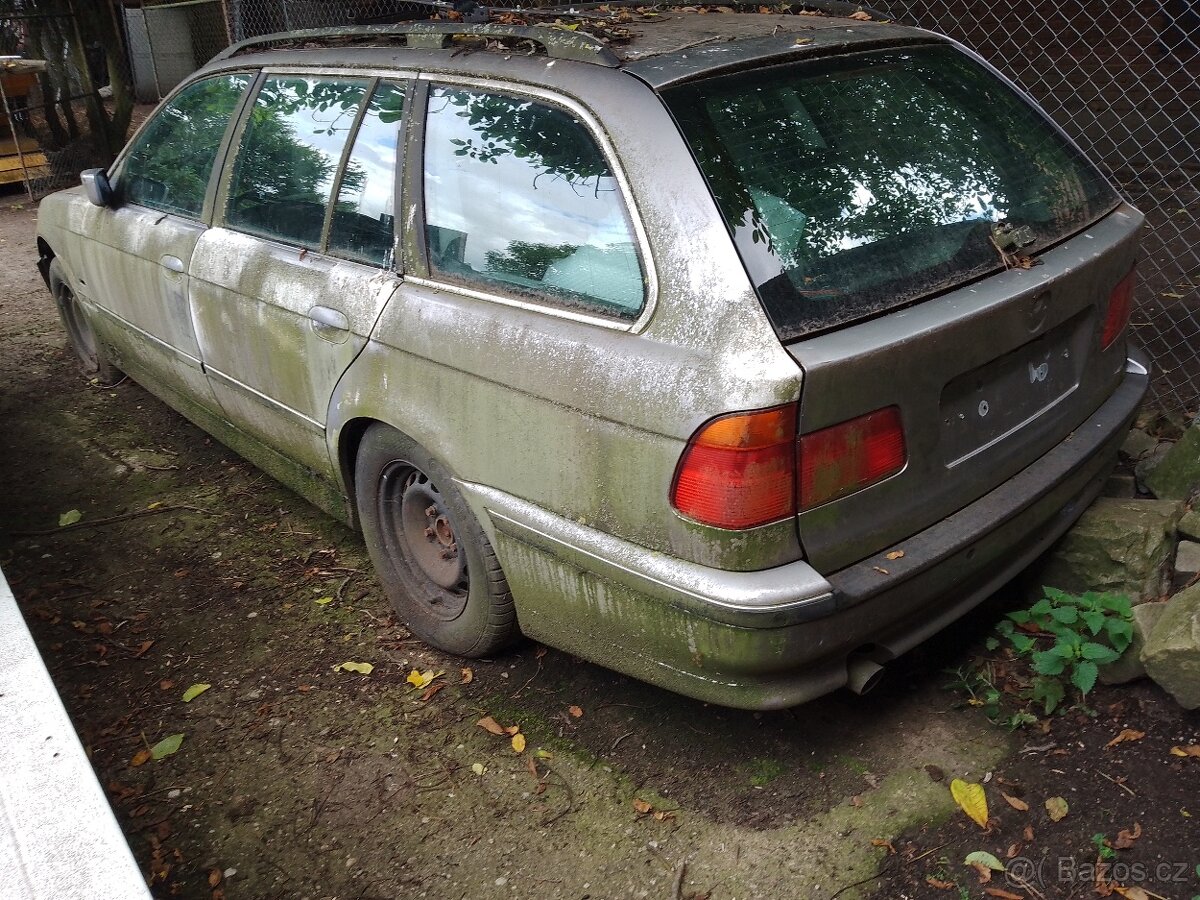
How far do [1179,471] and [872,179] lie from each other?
1774mm

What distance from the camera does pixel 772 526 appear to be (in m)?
2.25

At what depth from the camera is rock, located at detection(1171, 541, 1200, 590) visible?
3.08 metres

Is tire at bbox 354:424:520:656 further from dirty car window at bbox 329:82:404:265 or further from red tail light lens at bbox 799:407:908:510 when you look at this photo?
red tail light lens at bbox 799:407:908:510

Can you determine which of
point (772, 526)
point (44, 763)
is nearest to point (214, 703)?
point (44, 763)

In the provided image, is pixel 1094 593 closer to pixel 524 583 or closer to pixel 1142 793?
pixel 1142 793

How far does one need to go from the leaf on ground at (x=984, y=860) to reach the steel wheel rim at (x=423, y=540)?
1.55 metres

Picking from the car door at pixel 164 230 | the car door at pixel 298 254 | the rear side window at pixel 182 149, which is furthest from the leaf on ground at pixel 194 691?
the rear side window at pixel 182 149

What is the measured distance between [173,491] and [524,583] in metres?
2.42

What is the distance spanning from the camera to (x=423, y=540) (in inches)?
129

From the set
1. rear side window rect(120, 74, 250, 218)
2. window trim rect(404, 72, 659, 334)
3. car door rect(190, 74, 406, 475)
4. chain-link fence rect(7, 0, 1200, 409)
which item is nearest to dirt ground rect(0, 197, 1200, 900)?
car door rect(190, 74, 406, 475)

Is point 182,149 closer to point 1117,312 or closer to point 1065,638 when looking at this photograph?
point 1117,312

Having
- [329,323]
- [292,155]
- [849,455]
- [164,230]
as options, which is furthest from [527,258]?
[164,230]

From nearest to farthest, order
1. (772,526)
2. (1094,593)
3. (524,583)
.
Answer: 1. (772,526)
2. (524,583)
3. (1094,593)

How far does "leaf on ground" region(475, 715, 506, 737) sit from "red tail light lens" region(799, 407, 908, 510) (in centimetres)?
124
